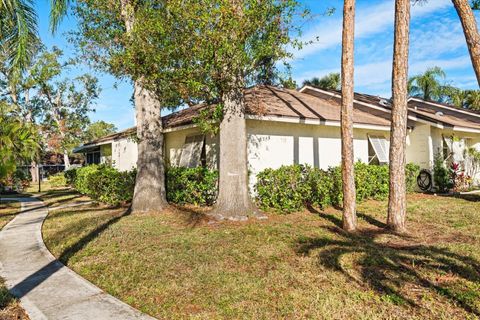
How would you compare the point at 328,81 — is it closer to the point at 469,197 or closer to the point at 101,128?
the point at 469,197

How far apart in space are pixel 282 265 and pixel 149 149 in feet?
24.4

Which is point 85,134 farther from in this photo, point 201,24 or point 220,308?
point 220,308

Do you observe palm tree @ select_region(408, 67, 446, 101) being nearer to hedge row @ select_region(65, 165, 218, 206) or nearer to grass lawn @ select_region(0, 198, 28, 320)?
hedge row @ select_region(65, 165, 218, 206)

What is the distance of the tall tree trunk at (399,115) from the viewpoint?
7812mm

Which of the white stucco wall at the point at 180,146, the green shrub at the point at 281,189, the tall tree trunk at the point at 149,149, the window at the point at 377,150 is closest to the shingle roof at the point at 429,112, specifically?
the window at the point at 377,150

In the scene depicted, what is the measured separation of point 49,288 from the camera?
4.88 m

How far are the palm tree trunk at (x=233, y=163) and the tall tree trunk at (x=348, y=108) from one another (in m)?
2.70

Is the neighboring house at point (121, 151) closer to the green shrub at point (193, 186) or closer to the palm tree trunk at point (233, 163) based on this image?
the green shrub at point (193, 186)

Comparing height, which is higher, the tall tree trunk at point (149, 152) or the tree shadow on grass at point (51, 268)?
the tall tree trunk at point (149, 152)

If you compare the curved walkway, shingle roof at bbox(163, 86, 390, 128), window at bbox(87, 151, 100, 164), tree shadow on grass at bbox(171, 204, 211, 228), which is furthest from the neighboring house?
the curved walkway

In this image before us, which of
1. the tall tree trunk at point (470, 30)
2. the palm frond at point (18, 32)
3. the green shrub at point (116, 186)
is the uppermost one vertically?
the palm frond at point (18, 32)

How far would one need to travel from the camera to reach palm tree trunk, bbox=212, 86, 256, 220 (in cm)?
932

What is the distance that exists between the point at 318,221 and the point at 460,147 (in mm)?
11545

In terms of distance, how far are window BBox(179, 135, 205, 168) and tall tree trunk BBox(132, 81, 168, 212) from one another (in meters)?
1.78
